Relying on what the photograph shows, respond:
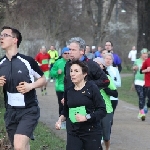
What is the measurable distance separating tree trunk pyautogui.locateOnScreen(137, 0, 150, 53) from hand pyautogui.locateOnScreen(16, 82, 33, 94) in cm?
1947

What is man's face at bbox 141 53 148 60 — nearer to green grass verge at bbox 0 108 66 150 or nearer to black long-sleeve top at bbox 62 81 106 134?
green grass verge at bbox 0 108 66 150

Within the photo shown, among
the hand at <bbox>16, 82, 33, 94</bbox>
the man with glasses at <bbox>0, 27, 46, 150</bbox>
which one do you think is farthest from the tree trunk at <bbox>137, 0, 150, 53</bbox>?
the hand at <bbox>16, 82, 33, 94</bbox>

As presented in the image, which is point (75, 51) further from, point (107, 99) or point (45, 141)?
point (45, 141)

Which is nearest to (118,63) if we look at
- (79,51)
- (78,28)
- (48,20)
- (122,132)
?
(122,132)

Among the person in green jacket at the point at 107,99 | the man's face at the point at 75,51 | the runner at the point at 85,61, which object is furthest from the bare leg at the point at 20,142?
the person in green jacket at the point at 107,99

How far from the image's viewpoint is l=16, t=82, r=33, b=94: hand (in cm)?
775

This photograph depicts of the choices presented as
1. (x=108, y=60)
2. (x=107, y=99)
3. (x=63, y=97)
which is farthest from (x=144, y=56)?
(x=63, y=97)

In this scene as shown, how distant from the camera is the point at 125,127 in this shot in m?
14.4

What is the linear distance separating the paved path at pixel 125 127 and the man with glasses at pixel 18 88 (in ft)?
12.1

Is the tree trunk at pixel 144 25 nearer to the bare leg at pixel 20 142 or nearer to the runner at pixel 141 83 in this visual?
the runner at pixel 141 83

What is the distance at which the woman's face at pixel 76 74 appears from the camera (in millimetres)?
7480

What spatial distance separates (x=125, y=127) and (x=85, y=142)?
703 centimetres

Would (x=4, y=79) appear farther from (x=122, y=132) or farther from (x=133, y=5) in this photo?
(x=133, y=5)

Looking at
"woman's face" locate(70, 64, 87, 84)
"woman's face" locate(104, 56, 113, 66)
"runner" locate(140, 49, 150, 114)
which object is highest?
"woman's face" locate(70, 64, 87, 84)
